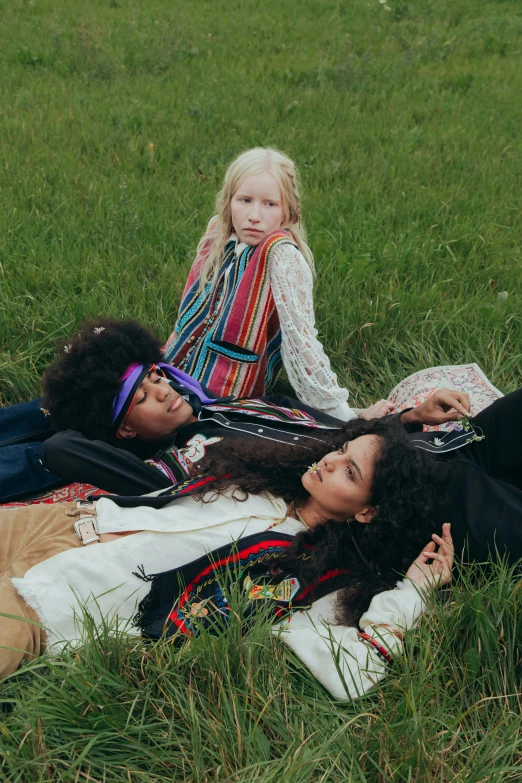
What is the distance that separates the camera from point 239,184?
3.46m

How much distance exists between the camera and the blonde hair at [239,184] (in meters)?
3.44

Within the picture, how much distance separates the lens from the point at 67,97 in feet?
21.6

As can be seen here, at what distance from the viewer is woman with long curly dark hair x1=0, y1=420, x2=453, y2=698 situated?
91.0 inches

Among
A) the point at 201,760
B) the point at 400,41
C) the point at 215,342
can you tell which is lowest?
the point at 201,760

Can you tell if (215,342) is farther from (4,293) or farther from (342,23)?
(342,23)

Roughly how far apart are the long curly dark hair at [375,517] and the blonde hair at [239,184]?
1.22 meters

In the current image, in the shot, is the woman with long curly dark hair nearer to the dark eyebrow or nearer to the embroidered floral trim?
the dark eyebrow

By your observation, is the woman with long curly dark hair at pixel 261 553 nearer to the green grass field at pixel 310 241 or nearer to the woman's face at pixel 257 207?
the green grass field at pixel 310 241

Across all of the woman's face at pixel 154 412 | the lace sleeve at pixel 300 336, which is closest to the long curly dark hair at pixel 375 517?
the woman's face at pixel 154 412

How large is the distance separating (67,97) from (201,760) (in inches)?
240

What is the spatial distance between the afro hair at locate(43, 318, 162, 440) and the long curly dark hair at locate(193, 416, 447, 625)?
1.99 feet

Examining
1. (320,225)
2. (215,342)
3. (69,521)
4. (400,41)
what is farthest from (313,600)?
(400,41)

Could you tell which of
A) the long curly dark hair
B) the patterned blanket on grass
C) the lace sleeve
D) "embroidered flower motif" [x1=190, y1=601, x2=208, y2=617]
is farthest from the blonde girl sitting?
"embroidered flower motif" [x1=190, y1=601, x2=208, y2=617]

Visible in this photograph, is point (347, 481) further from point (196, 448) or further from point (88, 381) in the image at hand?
point (88, 381)
